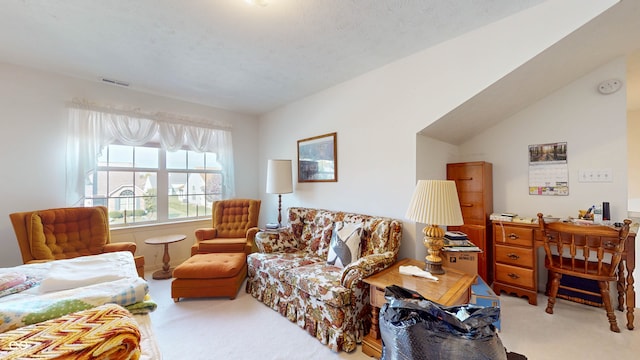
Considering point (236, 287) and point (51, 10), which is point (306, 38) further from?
A: point (236, 287)

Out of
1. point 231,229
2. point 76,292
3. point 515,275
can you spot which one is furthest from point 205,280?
point 515,275

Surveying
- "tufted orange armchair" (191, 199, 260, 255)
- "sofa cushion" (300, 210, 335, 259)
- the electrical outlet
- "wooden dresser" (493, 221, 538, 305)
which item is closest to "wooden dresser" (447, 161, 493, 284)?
"wooden dresser" (493, 221, 538, 305)

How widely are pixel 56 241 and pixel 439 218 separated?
357 centimetres

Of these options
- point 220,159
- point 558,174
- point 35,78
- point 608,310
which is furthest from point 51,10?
point 608,310

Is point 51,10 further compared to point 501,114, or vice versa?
point 501,114

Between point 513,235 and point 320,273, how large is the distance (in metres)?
2.04

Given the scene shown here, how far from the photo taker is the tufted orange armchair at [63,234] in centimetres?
226

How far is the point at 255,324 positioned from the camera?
2.15 m

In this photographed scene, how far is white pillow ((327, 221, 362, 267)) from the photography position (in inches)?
88.7

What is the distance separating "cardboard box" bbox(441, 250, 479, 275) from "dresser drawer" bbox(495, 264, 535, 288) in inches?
37.6

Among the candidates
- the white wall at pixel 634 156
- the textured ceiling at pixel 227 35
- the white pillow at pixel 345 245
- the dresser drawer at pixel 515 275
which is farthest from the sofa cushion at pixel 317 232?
the white wall at pixel 634 156

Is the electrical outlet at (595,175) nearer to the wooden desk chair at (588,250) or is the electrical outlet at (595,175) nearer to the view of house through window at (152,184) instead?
the wooden desk chair at (588,250)

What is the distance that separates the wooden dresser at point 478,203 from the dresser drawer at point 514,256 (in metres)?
0.14

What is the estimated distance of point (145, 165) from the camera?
345 centimetres
